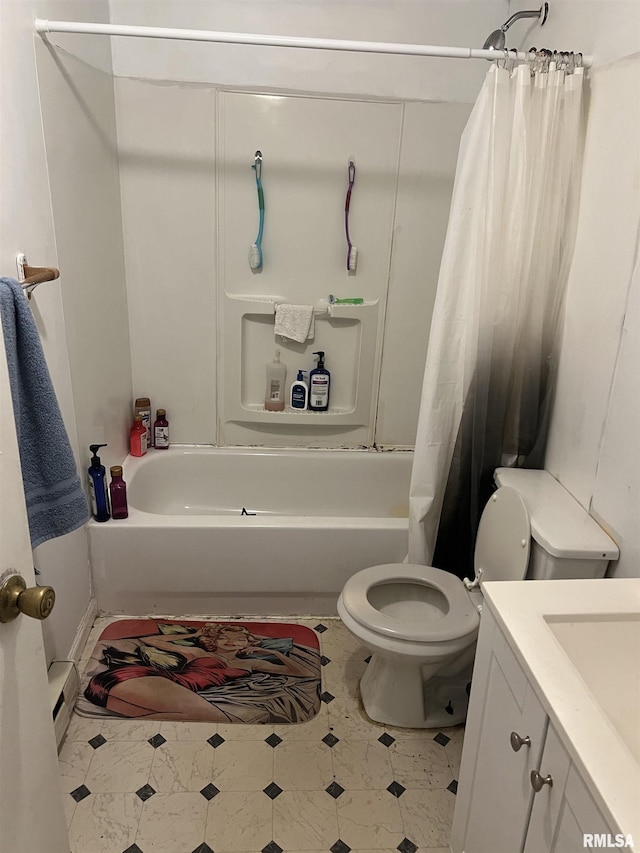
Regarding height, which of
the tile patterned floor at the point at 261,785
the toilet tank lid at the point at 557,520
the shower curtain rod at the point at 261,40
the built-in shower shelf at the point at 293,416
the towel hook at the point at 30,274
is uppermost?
the shower curtain rod at the point at 261,40

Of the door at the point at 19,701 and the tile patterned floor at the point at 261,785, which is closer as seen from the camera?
the door at the point at 19,701

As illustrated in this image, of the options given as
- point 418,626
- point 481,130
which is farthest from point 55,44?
point 418,626

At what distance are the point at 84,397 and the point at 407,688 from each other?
143 centimetres

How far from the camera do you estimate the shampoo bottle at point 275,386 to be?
284 centimetres

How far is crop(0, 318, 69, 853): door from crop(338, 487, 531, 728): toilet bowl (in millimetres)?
909

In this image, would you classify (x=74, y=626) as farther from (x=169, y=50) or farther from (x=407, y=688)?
(x=169, y=50)

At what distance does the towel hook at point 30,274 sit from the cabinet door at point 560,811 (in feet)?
4.76

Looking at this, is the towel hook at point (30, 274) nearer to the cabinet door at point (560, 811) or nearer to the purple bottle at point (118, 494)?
the purple bottle at point (118, 494)

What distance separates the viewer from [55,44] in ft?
6.10

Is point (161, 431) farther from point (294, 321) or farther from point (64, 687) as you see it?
point (64, 687)

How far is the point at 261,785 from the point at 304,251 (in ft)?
6.49

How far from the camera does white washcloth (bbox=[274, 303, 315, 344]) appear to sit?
272 cm

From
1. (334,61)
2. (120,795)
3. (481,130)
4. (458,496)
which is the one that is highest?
(334,61)

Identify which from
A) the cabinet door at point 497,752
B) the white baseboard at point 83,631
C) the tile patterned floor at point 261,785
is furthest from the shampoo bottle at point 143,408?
the cabinet door at point 497,752
